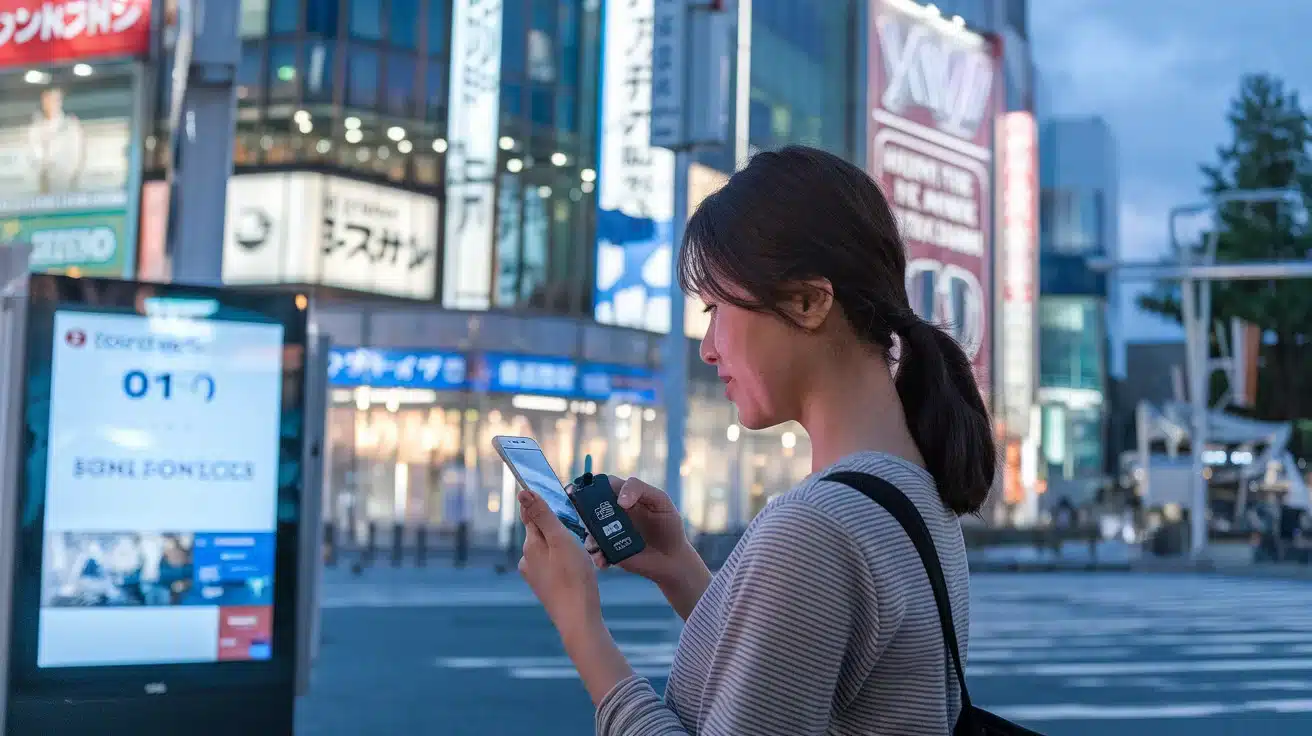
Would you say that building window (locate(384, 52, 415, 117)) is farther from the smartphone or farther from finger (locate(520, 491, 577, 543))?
finger (locate(520, 491, 577, 543))

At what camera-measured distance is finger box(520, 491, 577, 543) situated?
2.05 m

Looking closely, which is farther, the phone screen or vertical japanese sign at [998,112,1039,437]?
vertical japanese sign at [998,112,1039,437]

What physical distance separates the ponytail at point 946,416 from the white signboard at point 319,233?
121ft

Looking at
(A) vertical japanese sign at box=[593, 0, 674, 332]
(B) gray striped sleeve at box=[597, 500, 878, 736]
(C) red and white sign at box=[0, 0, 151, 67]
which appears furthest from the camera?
(A) vertical japanese sign at box=[593, 0, 674, 332]

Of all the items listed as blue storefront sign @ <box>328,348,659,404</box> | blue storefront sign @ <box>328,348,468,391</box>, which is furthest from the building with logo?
blue storefront sign @ <box>328,348,468,391</box>

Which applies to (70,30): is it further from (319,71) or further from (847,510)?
(319,71)

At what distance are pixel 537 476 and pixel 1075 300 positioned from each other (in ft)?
266

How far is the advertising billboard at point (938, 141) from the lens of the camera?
175 feet

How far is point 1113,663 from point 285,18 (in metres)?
30.9

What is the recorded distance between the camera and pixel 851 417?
200 cm

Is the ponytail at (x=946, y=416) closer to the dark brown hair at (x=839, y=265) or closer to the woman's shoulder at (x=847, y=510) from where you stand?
the dark brown hair at (x=839, y=265)

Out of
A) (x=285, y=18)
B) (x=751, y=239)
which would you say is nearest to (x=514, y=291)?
(x=285, y=18)

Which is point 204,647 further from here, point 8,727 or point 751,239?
point 751,239

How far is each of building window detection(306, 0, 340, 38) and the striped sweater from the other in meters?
39.0
